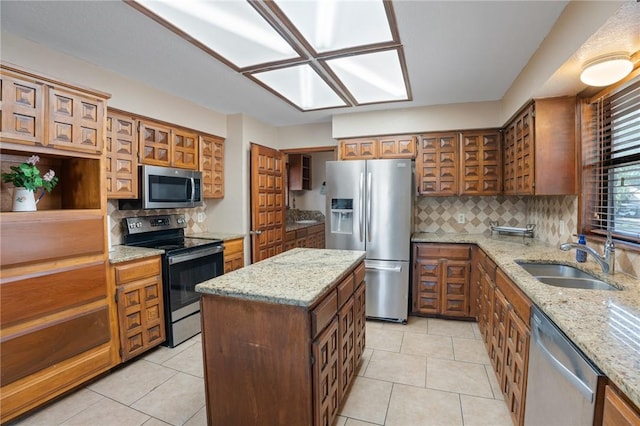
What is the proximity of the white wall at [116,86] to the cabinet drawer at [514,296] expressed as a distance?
10.3 ft

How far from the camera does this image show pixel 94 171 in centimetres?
220

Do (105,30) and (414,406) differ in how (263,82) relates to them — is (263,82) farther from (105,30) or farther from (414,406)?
(414,406)

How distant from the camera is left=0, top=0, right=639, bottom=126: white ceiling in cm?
171

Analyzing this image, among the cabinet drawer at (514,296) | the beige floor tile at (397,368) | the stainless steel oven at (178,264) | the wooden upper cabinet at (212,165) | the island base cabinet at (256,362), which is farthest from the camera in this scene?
the wooden upper cabinet at (212,165)

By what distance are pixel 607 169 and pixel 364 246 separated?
2.05 meters

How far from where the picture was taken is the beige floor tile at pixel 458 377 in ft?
6.83

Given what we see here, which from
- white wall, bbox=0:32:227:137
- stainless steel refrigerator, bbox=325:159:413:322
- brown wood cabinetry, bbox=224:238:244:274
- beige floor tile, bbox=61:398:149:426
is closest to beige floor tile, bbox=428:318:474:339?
stainless steel refrigerator, bbox=325:159:413:322

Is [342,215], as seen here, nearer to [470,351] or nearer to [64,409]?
[470,351]

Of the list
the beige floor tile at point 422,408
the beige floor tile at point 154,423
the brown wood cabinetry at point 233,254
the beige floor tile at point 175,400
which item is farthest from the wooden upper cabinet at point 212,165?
the beige floor tile at point 422,408

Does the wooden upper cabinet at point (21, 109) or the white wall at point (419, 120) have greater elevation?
the white wall at point (419, 120)

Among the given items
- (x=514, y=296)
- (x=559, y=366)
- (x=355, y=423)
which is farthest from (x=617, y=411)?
(x=355, y=423)

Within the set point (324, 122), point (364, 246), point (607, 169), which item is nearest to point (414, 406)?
point (364, 246)

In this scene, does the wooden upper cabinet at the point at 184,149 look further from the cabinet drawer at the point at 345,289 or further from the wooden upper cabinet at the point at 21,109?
the cabinet drawer at the point at 345,289

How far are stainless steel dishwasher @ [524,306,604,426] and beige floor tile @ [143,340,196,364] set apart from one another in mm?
2578
